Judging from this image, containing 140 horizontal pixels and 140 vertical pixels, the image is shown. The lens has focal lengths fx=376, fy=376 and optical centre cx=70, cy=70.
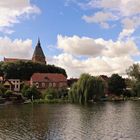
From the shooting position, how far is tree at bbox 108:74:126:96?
121312 mm

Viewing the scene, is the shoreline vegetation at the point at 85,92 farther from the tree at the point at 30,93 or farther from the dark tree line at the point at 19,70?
the dark tree line at the point at 19,70

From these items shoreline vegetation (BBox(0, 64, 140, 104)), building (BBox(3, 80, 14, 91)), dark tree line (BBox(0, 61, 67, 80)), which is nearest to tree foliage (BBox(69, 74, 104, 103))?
shoreline vegetation (BBox(0, 64, 140, 104))

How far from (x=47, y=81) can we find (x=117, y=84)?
74.3 ft

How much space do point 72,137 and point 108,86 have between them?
91.8 meters

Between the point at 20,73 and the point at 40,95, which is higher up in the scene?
the point at 20,73

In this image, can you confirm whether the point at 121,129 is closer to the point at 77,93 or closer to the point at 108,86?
the point at 77,93

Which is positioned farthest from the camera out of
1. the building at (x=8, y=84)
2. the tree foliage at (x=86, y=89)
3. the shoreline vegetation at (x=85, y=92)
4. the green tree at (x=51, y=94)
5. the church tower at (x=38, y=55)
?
the church tower at (x=38, y=55)

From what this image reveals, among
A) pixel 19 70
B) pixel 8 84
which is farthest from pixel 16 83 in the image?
pixel 19 70

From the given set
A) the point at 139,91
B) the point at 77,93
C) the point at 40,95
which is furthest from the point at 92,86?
the point at 139,91

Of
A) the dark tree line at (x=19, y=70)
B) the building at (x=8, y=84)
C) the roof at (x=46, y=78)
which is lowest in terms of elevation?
the building at (x=8, y=84)

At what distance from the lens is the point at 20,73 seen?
131625 mm

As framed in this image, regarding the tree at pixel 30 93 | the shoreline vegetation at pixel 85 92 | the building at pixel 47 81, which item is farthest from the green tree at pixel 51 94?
the building at pixel 47 81

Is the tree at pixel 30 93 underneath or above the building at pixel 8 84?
underneath

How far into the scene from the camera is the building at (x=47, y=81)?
12119cm
